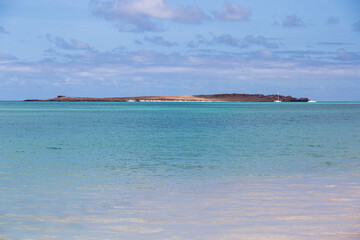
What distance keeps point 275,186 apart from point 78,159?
942cm

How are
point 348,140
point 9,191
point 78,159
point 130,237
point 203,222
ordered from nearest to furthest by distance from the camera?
1. point 130,237
2. point 203,222
3. point 9,191
4. point 78,159
5. point 348,140

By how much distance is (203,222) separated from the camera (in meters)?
9.27

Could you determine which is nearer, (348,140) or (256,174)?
(256,174)

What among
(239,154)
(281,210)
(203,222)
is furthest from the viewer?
(239,154)

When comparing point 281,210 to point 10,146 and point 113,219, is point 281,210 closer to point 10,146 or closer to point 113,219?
point 113,219

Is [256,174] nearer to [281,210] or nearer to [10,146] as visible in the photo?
[281,210]

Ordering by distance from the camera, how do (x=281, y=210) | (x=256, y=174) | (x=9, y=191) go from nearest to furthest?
1. (x=281, y=210)
2. (x=9, y=191)
3. (x=256, y=174)

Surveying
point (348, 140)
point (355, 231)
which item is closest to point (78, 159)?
point (355, 231)

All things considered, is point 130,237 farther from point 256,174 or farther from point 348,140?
point 348,140

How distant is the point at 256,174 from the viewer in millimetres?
15430

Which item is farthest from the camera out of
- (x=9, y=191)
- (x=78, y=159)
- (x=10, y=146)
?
(x=10, y=146)

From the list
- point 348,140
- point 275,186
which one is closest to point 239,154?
point 275,186

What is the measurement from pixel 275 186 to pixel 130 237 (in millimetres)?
5983

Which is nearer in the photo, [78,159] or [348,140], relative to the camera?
[78,159]
